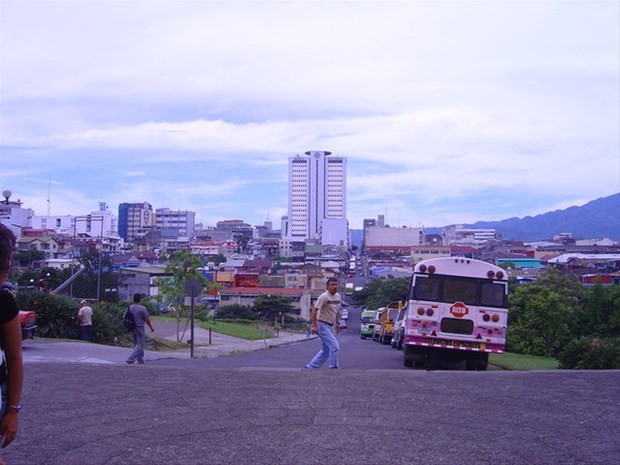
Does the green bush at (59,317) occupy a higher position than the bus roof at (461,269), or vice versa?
the bus roof at (461,269)

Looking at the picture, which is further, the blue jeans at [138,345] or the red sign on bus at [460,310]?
the red sign on bus at [460,310]

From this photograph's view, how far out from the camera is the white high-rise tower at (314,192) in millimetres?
191625

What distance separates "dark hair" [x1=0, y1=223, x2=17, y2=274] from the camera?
15.1 ft

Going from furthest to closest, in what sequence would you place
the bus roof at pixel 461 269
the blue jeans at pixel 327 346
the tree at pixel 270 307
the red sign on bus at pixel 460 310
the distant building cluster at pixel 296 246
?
1. the tree at pixel 270 307
2. the distant building cluster at pixel 296 246
3. the bus roof at pixel 461 269
4. the red sign on bus at pixel 460 310
5. the blue jeans at pixel 327 346

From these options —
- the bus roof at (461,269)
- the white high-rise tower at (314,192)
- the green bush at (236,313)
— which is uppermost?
the white high-rise tower at (314,192)

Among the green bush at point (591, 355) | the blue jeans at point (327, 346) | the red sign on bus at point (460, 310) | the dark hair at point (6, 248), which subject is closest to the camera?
the dark hair at point (6, 248)

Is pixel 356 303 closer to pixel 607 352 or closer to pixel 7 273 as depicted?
pixel 607 352

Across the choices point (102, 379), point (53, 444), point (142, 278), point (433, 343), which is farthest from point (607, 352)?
point (142, 278)

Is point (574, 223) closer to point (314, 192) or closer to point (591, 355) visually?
point (314, 192)

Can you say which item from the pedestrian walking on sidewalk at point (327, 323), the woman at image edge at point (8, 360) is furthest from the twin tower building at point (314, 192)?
the woman at image edge at point (8, 360)

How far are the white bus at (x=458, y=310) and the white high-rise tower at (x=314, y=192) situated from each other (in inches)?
6649

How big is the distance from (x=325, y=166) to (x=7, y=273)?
189 metres

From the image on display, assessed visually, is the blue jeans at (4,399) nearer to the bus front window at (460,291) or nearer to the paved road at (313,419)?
the paved road at (313,419)

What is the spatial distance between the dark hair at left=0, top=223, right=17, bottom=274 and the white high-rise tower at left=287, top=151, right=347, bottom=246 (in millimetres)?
183050
